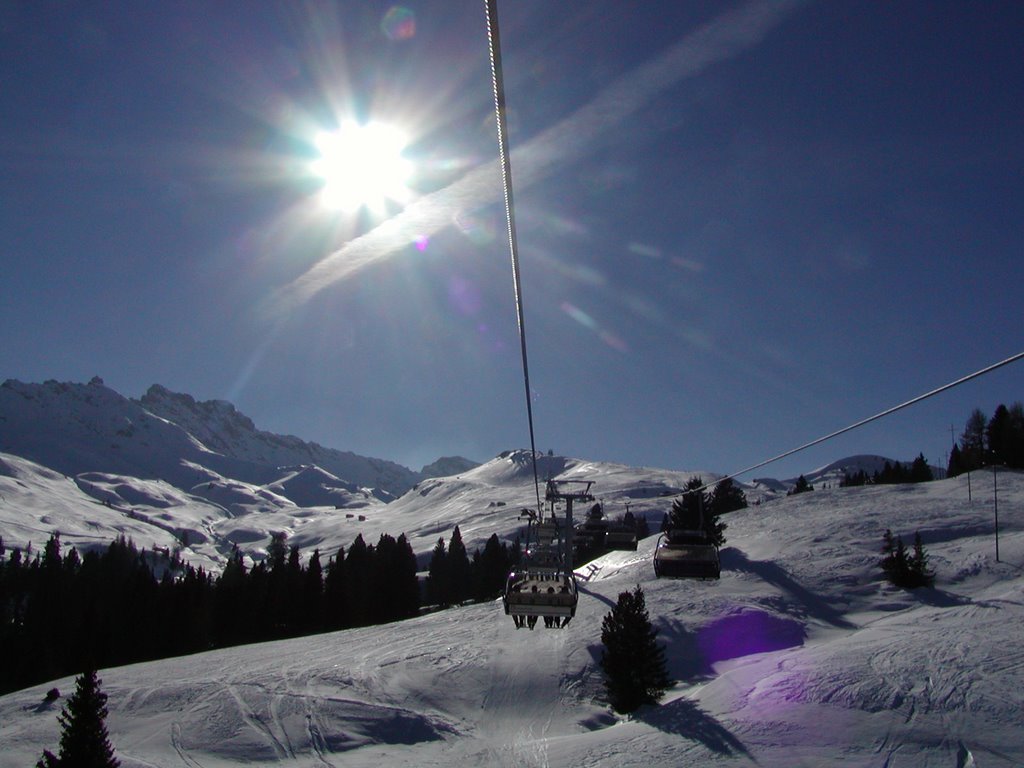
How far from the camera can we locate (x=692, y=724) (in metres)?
35.6

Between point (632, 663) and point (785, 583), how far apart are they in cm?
2103

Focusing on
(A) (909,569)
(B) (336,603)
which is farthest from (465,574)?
(A) (909,569)

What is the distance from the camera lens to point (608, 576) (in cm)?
6825

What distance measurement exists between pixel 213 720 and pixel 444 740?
14372 millimetres

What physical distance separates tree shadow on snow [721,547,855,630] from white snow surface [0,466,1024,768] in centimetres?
21

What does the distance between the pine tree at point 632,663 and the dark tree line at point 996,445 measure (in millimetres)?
73457

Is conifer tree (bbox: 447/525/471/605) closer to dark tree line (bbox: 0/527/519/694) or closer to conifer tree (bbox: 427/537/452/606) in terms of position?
dark tree line (bbox: 0/527/519/694)

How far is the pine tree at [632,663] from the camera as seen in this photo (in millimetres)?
40031

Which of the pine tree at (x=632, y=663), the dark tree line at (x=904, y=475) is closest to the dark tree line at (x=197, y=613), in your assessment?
the pine tree at (x=632, y=663)

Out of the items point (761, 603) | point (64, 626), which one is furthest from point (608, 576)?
point (64, 626)

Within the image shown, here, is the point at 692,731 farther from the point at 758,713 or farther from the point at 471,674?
the point at 471,674

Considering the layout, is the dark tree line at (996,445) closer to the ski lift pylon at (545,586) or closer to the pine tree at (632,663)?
the pine tree at (632,663)

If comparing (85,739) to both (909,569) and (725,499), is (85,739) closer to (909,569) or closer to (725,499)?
(909,569)

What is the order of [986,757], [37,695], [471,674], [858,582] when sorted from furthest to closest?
1. [858,582]
2. [37,695]
3. [471,674]
4. [986,757]
